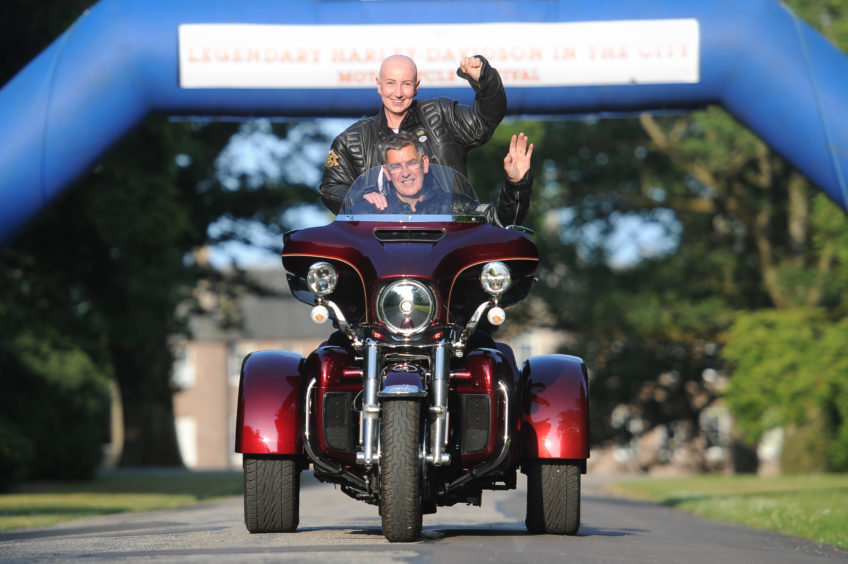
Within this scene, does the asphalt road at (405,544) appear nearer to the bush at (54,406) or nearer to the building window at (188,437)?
the bush at (54,406)

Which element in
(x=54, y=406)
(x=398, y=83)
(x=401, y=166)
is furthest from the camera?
(x=54, y=406)

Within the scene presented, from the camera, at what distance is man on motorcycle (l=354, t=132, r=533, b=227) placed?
290 inches

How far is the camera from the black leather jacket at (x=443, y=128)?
771cm

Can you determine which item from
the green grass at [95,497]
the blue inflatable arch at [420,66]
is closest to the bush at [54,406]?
the green grass at [95,497]

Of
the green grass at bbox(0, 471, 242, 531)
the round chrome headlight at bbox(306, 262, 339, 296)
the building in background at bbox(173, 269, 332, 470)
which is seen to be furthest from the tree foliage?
the building in background at bbox(173, 269, 332, 470)

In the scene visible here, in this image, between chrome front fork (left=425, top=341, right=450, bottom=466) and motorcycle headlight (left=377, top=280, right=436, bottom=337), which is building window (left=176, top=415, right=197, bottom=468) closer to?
motorcycle headlight (left=377, top=280, right=436, bottom=337)

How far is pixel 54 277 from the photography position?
21844 mm

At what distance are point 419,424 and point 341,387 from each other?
1.89 ft

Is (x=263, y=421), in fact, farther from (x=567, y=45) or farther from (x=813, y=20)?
(x=813, y=20)

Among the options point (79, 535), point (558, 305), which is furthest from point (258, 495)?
point (558, 305)

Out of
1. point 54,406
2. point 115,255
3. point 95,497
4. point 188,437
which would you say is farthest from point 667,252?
point 188,437

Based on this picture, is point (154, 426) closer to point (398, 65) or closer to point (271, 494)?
point (271, 494)

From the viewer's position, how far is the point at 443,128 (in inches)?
305

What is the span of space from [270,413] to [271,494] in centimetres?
47
